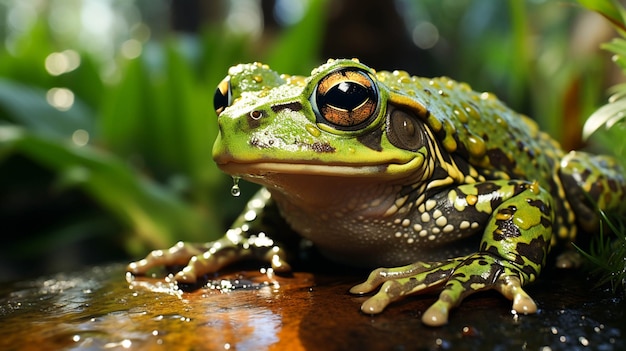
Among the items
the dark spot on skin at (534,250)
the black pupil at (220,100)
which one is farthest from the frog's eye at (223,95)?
the dark spot on skin at (534,250)

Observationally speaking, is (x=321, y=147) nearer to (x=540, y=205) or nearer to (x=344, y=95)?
(x=344, y=95)

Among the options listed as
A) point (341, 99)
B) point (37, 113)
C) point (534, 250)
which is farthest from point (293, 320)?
point (37, 113)

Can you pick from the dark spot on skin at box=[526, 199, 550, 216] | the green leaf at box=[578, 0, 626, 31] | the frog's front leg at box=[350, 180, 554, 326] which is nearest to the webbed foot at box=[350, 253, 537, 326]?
the frog's front leg at box=[350, 180, 554, 326]

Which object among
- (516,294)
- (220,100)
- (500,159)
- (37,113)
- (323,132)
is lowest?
(516,294)

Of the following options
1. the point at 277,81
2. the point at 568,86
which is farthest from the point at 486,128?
the point at 568,86

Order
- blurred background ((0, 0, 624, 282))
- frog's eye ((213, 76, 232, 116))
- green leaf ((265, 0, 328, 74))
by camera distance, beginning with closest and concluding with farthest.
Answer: frog's eye ((213, 76, 232, 116)), blurred background ((0, 0, 624, 282)), green leaf ((265, 0, 328, 74))

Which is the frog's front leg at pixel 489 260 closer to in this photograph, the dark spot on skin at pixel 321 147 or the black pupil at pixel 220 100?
the dark spot on skin at pixel 321 147

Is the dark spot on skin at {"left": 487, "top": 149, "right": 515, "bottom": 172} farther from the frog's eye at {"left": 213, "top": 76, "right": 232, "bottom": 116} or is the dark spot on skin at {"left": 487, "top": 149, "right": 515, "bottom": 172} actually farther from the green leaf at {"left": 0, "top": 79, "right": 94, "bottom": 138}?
the green leaf at {"left": 0, "top": 79, "right": 94, "bottom": 138}
